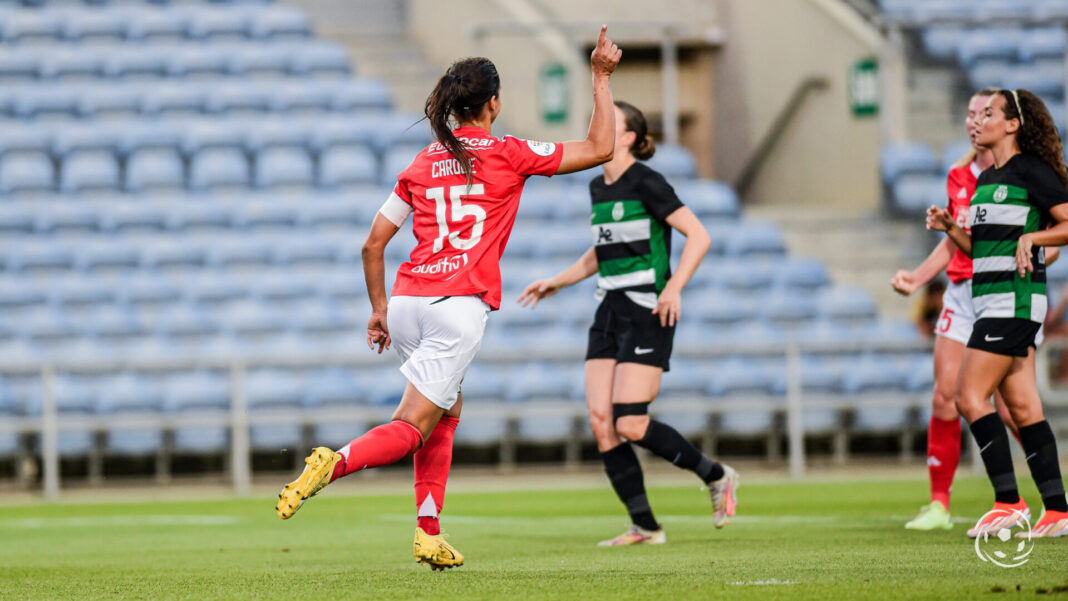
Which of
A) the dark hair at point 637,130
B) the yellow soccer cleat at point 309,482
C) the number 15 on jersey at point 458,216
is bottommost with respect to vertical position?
the yellow soccer cleat at point 309,482

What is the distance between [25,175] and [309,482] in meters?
10.3

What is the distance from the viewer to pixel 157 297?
12.1 m

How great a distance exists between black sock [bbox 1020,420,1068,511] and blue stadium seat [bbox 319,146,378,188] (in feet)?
29.3

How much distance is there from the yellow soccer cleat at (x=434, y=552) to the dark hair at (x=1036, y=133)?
9.62 ft

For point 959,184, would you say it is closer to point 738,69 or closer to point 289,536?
point 289,536

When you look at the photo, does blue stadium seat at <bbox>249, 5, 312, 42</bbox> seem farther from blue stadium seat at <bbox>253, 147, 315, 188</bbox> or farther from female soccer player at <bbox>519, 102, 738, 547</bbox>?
female soccer player at <bbox>519, 102, 738, 547</bbox>

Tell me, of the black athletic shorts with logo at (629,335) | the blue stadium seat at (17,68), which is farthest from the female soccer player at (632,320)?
the blue stadium seat at (17,68)

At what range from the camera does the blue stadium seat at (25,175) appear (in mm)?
13367

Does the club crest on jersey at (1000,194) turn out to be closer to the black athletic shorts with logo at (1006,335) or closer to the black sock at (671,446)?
the black athletic shorts with logo at (1006,335)

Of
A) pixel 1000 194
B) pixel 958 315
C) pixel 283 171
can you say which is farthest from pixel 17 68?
pixel 1000 194

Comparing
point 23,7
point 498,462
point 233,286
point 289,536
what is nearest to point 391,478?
point 498,462

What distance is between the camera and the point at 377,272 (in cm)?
476

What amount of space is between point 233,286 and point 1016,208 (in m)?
8.16

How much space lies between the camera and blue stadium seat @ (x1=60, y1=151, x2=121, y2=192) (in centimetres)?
1343
